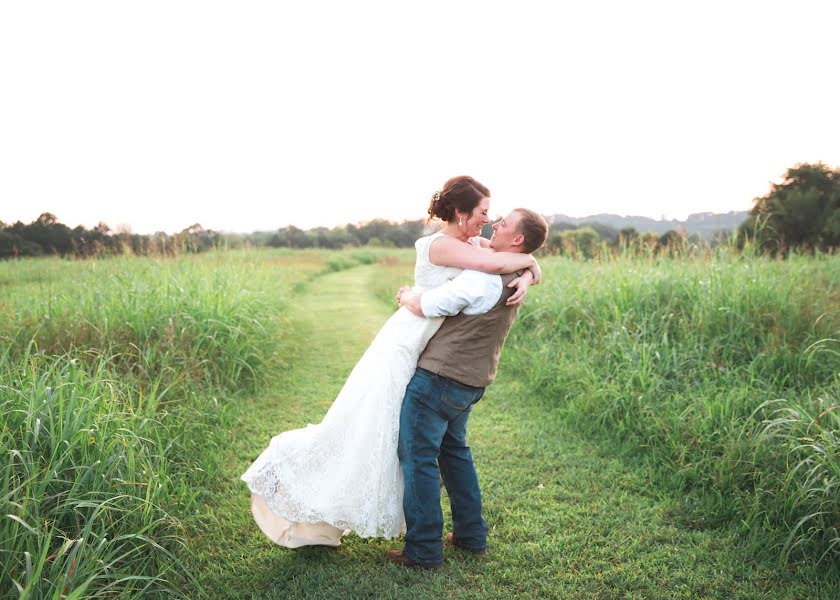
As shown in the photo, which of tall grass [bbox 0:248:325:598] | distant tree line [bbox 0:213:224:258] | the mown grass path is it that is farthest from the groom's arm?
distant tree line [bbox 0:213:224:258]

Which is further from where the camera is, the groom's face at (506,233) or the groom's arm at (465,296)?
the groom's face at (506,233)

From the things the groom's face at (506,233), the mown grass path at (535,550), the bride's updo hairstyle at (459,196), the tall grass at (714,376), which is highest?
the bride's updo hairstyle at (459,196)

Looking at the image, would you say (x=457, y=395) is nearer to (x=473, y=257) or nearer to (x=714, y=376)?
(x=473, y=257)

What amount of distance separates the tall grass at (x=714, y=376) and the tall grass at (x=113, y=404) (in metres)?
3.12

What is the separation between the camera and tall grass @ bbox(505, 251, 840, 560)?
11.0 feet

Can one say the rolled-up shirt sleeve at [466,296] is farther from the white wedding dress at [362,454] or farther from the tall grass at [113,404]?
the tall grass at [113,404]

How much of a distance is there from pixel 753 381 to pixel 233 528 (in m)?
4.18

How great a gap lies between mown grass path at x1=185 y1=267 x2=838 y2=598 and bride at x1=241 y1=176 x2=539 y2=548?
29 cm

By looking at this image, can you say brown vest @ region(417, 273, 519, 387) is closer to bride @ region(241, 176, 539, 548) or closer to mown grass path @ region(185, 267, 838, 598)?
bride @ region(241, 176, 539, 548)

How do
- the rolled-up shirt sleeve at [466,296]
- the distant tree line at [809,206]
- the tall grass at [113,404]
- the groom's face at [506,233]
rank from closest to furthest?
the tall grass at [113,404] → the rolled-up shirt sleeve at [466,296] → the groom's face at [506,233] → the distant tree line at [809,206]

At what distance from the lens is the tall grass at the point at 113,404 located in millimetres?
2494

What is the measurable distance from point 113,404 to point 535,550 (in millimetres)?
2731

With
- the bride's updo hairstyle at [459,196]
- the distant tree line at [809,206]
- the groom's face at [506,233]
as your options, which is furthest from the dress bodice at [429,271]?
the distant tree line at [809,206]

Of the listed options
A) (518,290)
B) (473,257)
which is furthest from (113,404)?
(518,290)
